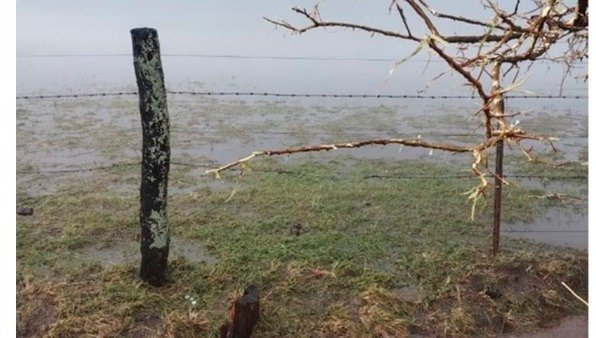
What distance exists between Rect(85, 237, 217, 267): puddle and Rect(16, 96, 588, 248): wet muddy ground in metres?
1.38

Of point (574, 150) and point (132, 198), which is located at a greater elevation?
point (574, 150)

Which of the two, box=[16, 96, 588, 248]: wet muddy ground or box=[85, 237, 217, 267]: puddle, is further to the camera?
box=[16, 96, 588, 248]: wet muddy ground

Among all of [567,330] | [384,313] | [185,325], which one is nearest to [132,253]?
[185,325]

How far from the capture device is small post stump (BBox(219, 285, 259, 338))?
3.92 meters

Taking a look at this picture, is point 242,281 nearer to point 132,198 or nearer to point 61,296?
point 61,296

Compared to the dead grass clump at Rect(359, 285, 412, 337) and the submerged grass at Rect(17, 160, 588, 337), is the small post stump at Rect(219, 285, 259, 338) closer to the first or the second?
the submerged grass at Rect(17, 160, 588, 337)

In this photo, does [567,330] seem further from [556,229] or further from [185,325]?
[185,325]

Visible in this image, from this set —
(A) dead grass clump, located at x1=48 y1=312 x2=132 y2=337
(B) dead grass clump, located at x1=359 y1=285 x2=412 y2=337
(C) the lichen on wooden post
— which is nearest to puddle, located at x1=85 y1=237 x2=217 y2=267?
(C) the lichen on wooden post

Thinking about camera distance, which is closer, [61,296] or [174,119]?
[61,296]

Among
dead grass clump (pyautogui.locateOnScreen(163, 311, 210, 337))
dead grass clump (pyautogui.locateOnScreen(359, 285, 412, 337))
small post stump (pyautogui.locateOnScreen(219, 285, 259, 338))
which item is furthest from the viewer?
dead grass clump (pyautogui.locateOnScreen(359, 285, 412, 337))

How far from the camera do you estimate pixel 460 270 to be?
201 inches

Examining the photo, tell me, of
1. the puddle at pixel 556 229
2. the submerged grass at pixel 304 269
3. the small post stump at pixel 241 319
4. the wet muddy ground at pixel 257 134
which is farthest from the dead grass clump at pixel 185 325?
the puddle at pixel 556 229
